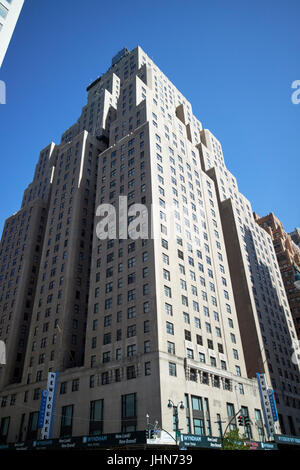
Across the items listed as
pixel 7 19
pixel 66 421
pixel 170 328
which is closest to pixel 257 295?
pixel 170 328

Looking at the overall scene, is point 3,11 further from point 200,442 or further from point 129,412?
point 200,442

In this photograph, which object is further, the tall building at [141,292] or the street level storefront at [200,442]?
the tall building at [141,292]

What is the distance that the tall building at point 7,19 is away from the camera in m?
36.6

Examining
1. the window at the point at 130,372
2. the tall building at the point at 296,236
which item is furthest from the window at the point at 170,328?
the tall building at the point at 296,236

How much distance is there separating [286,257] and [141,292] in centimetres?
8231

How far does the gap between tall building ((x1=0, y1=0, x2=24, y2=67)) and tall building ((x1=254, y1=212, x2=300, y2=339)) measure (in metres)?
101

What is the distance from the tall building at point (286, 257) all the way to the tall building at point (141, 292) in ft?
39.6

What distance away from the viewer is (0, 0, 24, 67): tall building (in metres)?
36.6

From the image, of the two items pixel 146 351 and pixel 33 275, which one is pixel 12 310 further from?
pixel 146 351

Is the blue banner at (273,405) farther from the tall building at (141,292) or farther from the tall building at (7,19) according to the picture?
the tall building at (7,19)

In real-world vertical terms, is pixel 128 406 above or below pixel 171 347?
below

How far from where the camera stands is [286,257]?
122125mm

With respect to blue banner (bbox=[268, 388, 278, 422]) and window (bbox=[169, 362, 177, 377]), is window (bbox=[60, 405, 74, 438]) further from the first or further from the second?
blue banner (bbox=[268, 388, 278, 422])

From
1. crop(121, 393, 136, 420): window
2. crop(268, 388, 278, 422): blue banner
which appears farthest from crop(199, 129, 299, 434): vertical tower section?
crop(121, 393, 136, 420): window
